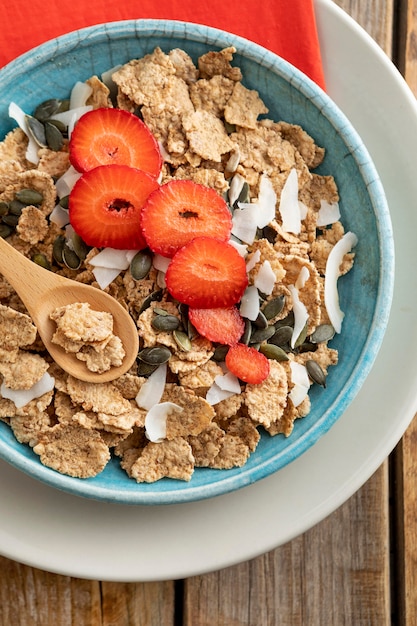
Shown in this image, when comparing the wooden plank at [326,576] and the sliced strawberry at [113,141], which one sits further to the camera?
the wooden plank at [326,576]

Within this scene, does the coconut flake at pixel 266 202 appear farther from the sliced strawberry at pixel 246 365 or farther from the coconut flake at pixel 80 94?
the coconut flake at pixel 80 94

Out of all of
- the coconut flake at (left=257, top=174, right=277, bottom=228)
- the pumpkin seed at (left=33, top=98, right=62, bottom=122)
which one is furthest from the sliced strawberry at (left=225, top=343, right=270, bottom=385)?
the pumpkin seed at (left=33, top=98, right=62, bottom=122)

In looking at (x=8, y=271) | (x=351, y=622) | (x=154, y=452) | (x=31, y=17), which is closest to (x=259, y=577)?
(x=351, y=622)

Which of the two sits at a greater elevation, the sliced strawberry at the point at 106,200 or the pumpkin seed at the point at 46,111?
the pumpkin seed at the point at 46,111

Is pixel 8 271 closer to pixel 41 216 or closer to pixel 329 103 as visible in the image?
pixel 41 216

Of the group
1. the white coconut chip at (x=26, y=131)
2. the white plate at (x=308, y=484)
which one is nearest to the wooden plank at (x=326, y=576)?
the white plate at (x=308, y=484)
